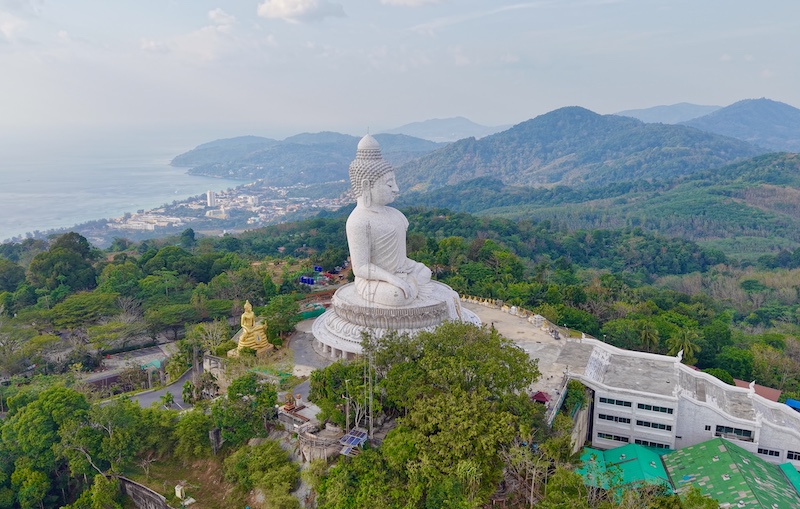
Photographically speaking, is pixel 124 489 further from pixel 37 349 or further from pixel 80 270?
pixel 80 270

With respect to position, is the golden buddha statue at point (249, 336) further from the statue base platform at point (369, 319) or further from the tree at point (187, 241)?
the tree at point (187, 241)

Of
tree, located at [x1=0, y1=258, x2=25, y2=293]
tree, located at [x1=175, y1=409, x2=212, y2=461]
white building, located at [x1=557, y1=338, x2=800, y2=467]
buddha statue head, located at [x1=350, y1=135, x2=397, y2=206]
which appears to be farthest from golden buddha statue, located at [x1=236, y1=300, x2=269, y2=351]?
tree, located at [x1=0, y1=258, x2=25, y2=293]

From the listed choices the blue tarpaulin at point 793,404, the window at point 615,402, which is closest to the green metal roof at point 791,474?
the blue tarpaulin at point 793,404

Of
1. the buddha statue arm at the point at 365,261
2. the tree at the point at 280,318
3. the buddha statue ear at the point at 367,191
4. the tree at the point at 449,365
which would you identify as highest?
the buddha statue ear at the point at 367,191

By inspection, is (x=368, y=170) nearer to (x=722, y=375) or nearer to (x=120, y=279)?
(x=722, y=375)

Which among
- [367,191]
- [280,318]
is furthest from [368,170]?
[280,318]

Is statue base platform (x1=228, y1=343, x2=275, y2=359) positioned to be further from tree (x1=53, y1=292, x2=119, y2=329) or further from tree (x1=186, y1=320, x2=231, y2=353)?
tree (x1=53, y1=292, x2=119, y2=329)
